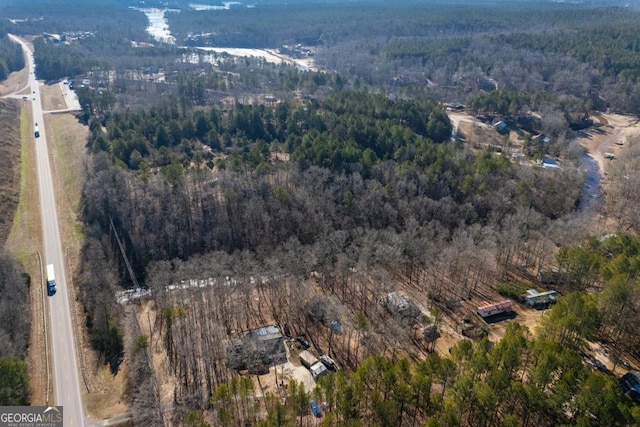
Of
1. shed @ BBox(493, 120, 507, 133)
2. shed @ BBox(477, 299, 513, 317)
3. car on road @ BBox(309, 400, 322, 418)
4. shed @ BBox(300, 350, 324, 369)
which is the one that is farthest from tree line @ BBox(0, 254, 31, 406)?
shed @ BBox(493, 120, 507, 133)

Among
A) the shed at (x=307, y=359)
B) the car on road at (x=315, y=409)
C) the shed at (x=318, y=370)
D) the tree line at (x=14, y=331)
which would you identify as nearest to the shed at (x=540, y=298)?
the shed at (x=318, y=370)

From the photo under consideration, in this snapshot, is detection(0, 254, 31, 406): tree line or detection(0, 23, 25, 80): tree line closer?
detection(0, 254, 31, 406): tree line

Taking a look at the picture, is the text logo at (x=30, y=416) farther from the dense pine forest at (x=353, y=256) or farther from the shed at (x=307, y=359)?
the shed at (x=307, y=359)

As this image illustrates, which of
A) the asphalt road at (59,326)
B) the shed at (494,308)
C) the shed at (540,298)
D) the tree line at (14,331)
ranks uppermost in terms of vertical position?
the shed at (540,298)

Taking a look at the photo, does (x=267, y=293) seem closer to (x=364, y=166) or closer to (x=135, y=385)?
(x=135, y=385)

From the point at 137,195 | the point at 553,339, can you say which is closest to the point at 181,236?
the point at 137,195

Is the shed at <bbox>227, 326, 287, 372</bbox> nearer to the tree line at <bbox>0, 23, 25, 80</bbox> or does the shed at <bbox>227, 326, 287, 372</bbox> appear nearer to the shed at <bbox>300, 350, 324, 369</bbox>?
the shed at <bbox>300, 350, 324, 369</bbox>
